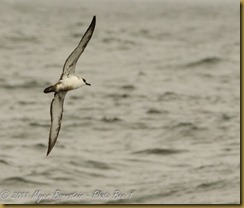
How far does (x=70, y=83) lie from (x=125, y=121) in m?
10.1

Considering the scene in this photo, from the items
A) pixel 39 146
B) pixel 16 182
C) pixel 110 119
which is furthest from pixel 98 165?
pixel 110 119

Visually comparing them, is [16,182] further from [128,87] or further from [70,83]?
[128,87]

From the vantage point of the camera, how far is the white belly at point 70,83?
10656mm

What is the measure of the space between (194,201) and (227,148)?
4.01 metres

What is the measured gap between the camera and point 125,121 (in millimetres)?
20750

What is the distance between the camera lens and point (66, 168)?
1614 centimetres

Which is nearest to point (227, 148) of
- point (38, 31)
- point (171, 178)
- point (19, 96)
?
point (171, 178)

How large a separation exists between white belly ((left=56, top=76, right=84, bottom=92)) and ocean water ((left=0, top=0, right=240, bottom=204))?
316 cm

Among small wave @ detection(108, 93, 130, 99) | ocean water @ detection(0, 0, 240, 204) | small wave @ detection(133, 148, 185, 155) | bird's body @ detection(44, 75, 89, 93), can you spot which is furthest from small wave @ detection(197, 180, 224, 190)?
small wave @ detection(108, 93, 130, 99)

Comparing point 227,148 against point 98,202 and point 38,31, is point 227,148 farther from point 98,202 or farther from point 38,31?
point 38,31

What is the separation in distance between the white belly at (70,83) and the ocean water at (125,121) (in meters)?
3.16

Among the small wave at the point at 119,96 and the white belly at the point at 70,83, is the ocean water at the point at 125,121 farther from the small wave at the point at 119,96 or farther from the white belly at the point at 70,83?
the white belly at the point at 70,83

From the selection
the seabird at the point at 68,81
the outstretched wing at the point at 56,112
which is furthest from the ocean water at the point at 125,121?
the seabird at the point at 68,81

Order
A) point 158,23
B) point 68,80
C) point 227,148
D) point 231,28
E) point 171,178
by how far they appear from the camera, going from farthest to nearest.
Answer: point 158,23 < point 231,28 < point 227,148 < point 171,178 < point 68,80
